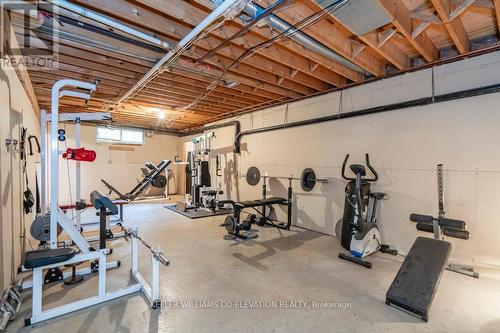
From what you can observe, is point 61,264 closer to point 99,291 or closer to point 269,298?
point 99,291

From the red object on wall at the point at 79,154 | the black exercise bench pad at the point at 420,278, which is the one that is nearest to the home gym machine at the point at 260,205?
the black exercise bench pad at the point at 420,278

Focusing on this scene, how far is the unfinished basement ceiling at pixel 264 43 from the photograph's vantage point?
2.37 m

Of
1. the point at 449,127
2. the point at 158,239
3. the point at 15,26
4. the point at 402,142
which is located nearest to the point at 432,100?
the point at 449,127

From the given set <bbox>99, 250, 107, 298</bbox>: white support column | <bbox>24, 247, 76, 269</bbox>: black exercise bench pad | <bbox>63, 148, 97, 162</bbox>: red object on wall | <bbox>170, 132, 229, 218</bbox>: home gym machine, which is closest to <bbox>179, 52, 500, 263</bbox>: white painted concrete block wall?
<bbox>170, 132, 229, 218</bbox>: home gym machine

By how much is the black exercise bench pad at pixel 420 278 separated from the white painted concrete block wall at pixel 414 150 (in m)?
1.15

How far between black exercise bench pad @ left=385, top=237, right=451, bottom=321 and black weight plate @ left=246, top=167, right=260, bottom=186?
12.7 feet

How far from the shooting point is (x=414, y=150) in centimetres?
366

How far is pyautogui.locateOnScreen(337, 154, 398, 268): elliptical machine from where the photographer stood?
3432 mm

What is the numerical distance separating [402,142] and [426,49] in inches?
53.3

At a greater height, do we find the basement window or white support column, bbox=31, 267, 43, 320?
the basement window

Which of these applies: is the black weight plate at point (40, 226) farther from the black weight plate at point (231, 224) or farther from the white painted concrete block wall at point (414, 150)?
the white painted concrete block wall at point (414, 150)

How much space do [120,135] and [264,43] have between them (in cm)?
826

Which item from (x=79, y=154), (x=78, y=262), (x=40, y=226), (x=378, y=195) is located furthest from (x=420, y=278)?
(x=40, y=226)

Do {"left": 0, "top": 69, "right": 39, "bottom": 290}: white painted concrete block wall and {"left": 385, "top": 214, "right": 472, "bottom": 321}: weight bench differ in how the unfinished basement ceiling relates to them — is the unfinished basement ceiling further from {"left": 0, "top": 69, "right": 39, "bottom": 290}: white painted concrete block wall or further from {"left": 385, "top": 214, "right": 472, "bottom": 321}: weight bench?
{"left": 385, "top": 214, "right": 472, "bottom": 321}: weight bench
